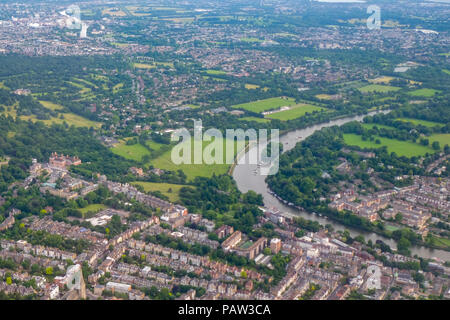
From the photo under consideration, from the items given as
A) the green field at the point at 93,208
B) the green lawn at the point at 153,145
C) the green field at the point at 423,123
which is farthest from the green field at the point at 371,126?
the green field at the point at 93,208

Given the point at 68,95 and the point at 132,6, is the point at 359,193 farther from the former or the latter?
the point at 132,6

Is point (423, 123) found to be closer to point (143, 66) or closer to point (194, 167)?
point (194, 167)

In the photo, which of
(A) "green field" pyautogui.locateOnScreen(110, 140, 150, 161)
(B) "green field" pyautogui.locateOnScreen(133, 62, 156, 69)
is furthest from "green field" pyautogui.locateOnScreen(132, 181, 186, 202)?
(B) "green field" pyautogui.locateOnScreen(133, 62, 156, 69)

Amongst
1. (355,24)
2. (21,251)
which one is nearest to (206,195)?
(21,251)

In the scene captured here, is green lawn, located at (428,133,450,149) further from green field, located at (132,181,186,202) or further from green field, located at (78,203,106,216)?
green field, located at (78,203,106,216)

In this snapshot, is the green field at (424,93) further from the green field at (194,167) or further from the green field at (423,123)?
the green field at (194,167)
